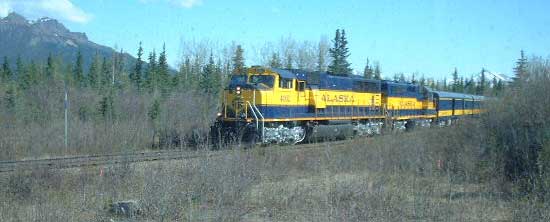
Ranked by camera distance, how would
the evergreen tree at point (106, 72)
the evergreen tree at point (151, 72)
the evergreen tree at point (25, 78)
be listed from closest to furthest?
1. the evergreen tree at point (25, 78)
2. the evergreen tree at point (151, 72)
3. the evergreen tree at point (106, 72)

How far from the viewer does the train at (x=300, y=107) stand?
72.4ft

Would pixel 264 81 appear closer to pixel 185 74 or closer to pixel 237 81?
pixel 237 81

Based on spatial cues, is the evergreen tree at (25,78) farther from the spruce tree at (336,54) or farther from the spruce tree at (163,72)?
the spruce tree at (336,54)

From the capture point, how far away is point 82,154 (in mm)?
19938

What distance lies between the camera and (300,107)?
2422cm

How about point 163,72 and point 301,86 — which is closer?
point 301,86

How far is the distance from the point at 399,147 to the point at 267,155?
3965 millimetres

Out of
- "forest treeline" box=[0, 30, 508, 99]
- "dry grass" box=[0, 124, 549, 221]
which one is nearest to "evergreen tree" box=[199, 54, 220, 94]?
"forest treeline" box=[0, 30, 508, 99]

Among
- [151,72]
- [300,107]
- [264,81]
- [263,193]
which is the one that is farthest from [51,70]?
[263,193]

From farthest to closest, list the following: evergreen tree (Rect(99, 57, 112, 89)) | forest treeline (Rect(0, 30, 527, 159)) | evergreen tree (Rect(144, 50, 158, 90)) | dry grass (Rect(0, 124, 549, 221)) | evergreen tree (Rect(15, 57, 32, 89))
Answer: evergreen tree (Rect(99, 57, 112, 89))
evergreen tree (Rect(144, 50, 158, 90))
evergreen tree (Rect(15, 57, 32, 89))
forest treeline (Rect(0, 30, 527, 159))
dry grass (Rect(0, 124, 549, 221))

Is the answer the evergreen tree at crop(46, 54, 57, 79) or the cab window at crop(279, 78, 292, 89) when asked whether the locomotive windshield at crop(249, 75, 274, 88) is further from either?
the evergreen tree at crop(46, 54, 57, 79)

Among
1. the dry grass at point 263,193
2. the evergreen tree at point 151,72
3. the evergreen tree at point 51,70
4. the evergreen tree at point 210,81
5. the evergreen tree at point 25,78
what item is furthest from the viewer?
the evergreen tree at point 51,70

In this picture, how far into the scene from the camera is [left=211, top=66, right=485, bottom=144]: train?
22078mm

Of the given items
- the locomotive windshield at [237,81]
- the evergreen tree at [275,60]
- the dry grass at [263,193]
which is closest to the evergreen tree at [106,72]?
the evergreen tree at [275,60]
